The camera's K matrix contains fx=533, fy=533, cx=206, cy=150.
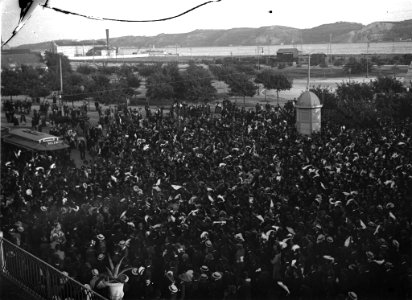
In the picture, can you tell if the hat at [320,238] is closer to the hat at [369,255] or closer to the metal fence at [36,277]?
the hat at [369,255]

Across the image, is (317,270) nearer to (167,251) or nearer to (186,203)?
(167,251)

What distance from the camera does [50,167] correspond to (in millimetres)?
11773

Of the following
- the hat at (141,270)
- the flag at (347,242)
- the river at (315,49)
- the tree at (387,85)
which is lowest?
the hat at (141,270)

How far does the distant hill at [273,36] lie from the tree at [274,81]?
3.00 meters

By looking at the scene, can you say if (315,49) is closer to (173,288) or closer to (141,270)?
(141,270)

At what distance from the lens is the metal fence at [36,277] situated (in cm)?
569

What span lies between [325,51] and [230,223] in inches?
1041

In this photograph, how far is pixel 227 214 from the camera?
27.3ft

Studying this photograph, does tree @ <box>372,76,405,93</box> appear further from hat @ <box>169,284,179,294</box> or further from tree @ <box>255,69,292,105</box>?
hat @ <box>169,284,179,294</box>

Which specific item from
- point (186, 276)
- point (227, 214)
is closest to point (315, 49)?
point (227, 214)

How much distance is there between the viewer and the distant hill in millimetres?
22000

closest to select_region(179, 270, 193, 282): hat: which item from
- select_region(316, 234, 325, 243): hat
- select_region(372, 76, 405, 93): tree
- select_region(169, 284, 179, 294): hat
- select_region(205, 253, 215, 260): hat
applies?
select_region(169, 284, 179, 294): hat

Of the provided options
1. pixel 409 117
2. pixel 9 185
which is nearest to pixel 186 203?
pixel 9 185

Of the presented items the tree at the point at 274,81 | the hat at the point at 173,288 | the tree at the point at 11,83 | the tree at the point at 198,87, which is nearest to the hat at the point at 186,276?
the hat at the point at 173,288
